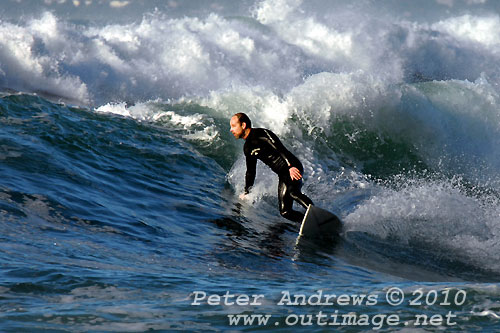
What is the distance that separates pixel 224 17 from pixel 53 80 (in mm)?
12093

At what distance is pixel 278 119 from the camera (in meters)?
→ 14.2

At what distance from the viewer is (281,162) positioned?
8.65 meters

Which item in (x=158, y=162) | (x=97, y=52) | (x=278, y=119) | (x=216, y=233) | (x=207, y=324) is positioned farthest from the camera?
(x=97, y=52)

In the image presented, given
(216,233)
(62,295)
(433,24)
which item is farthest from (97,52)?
(433,24)

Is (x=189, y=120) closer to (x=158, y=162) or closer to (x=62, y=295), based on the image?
(x=158, y=162)

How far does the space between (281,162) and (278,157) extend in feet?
0.28

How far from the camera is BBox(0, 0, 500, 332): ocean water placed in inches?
161

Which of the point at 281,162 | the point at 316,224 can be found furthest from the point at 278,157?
→ the point at 316,224

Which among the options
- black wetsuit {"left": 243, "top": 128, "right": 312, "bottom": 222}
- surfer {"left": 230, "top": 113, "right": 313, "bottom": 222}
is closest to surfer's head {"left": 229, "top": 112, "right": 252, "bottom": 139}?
surfer {"left": 230, "top": 113, "right": 313, "bottom": 222}

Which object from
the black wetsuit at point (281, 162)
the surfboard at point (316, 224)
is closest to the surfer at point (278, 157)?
the black wetsuit at point (281, 162)

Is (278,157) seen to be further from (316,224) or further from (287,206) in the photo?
(316,224)

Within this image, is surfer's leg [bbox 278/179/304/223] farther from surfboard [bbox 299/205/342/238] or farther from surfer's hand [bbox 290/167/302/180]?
surfboard [bbox 299/205/342/238]

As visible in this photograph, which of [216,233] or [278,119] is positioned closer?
[216,233]

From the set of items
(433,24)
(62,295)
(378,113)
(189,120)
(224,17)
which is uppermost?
(433,24)
